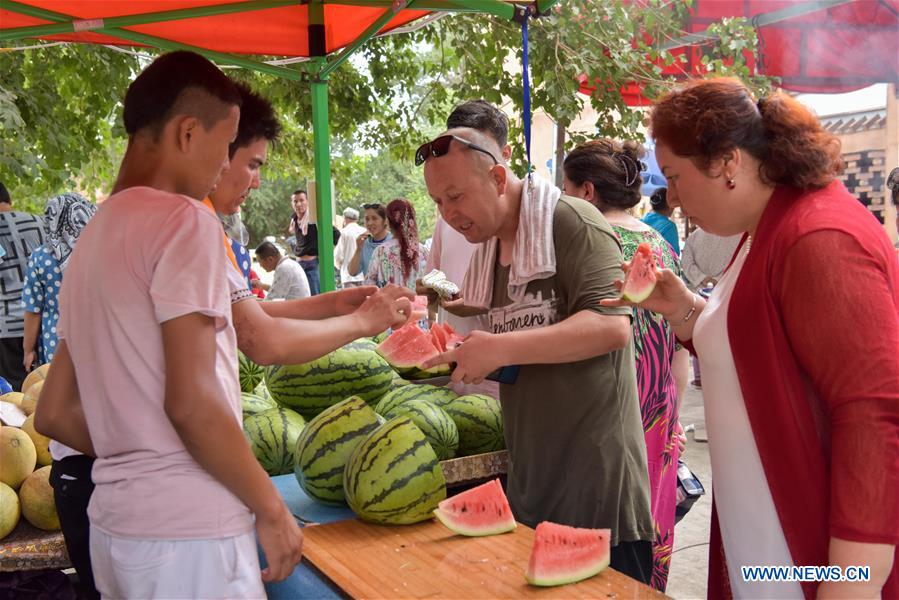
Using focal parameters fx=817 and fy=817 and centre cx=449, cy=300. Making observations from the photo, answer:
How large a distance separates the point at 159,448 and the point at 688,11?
278 inches

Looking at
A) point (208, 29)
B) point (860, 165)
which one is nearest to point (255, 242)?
point (860, 165)

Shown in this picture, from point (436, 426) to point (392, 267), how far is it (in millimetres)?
5170

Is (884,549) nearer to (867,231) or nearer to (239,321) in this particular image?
(867,231)

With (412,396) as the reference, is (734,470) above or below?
above

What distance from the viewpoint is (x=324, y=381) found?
320 cm

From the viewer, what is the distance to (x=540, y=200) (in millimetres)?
2623

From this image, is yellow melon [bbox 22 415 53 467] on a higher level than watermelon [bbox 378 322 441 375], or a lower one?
lower

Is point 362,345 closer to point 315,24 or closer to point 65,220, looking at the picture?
point 315,24

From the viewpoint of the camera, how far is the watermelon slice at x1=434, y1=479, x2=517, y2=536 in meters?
2.31

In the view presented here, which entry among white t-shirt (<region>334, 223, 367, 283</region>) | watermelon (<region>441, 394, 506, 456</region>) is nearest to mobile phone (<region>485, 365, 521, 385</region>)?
watermelon (<region>441, 394, 506, 456</region>)

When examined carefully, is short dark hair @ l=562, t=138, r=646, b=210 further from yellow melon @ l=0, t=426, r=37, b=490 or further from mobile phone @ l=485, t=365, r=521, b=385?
yellow melon @ l=0, t=426, r=37, b=490

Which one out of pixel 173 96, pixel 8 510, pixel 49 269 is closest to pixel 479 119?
pixel 173 96

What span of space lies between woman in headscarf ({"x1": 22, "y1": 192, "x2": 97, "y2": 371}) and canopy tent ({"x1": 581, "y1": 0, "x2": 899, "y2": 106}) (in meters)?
4.40

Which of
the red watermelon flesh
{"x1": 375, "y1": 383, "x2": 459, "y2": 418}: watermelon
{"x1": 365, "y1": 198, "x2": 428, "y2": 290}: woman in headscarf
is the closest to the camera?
{"x1": 375, "y1": 383, "x2": 459, "y2": 418}: watermelon
